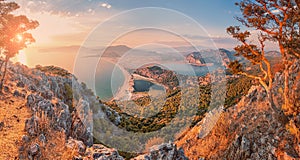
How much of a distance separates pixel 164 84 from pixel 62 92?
78.2 feet

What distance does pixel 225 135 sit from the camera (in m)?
23.3

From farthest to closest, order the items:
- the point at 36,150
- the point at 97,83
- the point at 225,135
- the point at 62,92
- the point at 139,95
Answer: the point at 62,92, the point at 225,135, the point at 139,95, the point at 97,83, the point at 36,150

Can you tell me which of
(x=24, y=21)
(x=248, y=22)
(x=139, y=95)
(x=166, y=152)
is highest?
(x=24, y=21)

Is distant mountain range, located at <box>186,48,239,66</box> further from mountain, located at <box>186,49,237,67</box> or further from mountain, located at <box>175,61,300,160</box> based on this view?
mountain, located at <box>175,61,300,160</box>

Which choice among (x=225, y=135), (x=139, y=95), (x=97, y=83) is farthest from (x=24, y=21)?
(x=225, y=135)

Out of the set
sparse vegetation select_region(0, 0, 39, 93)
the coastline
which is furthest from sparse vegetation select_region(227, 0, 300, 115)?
sparse vegetation select_region(0, 0, 39, 93)

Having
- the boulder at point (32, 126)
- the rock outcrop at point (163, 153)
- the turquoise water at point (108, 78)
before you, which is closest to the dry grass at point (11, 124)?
the boulder at point (32, 126)

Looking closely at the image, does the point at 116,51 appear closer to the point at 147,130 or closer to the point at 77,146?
the point at 77,146

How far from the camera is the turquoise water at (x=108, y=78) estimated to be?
1841cm

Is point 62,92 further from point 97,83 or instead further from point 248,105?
point 248,105

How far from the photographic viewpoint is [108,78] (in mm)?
18406

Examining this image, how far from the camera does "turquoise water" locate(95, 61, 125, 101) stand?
18.4 meters

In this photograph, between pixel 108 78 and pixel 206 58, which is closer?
pixel 108 78

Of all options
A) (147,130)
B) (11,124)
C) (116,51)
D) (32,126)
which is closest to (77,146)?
(32,126)
